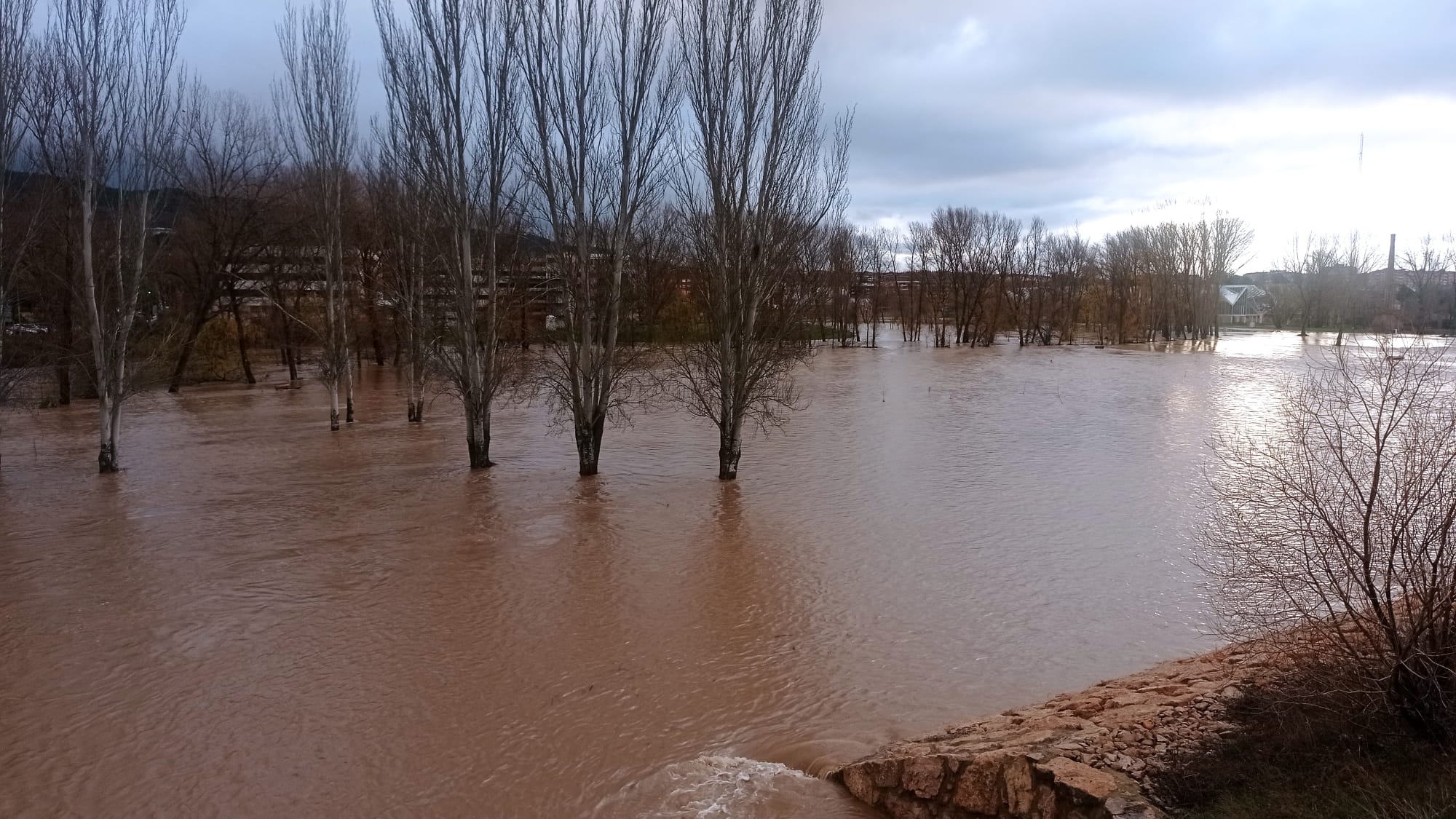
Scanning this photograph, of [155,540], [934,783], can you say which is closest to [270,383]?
[155,540]

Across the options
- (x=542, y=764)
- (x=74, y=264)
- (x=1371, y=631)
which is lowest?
(x=542, y=764)

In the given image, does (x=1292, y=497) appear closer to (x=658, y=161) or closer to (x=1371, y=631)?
(x=1371, y=631)

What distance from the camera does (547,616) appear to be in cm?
873

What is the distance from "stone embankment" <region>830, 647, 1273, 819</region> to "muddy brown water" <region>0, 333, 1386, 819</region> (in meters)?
0.36

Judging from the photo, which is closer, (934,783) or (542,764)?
(934,783)

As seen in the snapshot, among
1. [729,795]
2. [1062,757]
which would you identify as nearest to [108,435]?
[729,795]

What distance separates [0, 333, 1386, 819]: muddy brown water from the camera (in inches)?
229

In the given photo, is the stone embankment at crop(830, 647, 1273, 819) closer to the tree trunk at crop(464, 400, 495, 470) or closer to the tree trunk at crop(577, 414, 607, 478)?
the tree trunk at crop(577, 414, 607, 478)

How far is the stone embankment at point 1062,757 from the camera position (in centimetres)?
454

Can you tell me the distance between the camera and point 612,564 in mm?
10453

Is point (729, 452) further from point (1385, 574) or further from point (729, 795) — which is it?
point (1385, 574)

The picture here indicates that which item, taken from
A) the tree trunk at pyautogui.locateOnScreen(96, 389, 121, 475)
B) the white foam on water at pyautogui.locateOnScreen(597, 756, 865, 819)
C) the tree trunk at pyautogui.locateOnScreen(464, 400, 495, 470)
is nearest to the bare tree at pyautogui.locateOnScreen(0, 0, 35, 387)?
the tree trunk at pyautogui.locateOnScreen(96, 389, 121, 475)

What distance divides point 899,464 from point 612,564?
772 centimetres

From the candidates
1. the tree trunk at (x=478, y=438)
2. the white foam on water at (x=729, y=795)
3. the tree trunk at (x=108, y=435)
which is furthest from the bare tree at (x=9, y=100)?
the white foam on water at (x=729, y=795)
